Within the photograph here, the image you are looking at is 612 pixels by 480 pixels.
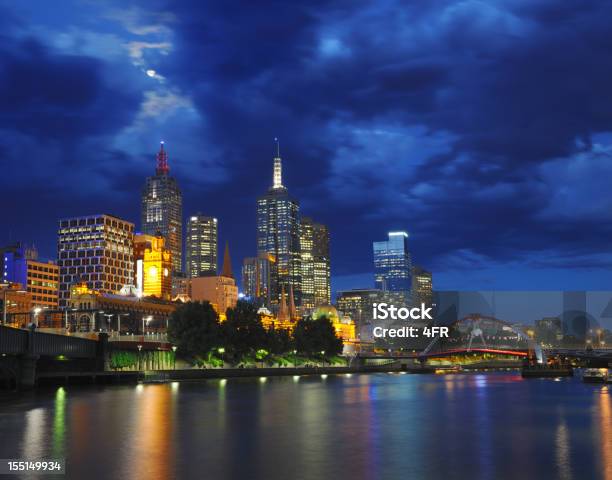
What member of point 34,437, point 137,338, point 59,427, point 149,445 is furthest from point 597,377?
point 34,437

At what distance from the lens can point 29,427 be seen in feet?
173

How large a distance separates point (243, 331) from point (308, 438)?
13568cm

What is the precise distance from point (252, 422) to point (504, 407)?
30600 mm

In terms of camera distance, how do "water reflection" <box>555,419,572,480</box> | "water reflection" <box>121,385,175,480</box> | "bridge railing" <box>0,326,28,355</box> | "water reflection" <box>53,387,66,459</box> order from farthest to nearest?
"bridge railing" <box>0,326,28,355</box> < "water reflection" <box>53,387,66,459</box> < "water reflection" <box>555,419,572,480</box> < "water reflection" <box>121,385,175,480</box>

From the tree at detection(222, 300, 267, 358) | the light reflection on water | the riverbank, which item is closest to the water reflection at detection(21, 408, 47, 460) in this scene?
the light reflection on water

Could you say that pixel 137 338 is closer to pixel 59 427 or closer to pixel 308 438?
pixel 59 427

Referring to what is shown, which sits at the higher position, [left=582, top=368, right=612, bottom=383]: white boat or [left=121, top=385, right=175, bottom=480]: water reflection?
[left=121, top=385, right=175, bottom=480]: water reflection

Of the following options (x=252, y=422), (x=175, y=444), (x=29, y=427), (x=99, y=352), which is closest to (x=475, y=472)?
(x=175, y=444)

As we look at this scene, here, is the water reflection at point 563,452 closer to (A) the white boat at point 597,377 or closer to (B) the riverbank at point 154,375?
(B) the riverbank at point 154,375

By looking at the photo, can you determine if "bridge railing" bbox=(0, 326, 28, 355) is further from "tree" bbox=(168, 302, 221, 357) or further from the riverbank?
"tree" bbox=(168, 302, 221, 357)

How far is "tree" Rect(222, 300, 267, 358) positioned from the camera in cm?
17750

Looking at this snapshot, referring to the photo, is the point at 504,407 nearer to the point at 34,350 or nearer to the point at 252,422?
the point at 252,422

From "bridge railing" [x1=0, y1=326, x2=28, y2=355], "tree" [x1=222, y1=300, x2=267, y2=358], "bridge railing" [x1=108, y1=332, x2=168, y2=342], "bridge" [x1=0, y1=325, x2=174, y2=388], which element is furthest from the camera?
"tree" [x1=222, y1=300, x2=267, y2=358]

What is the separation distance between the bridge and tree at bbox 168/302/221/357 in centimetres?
291
